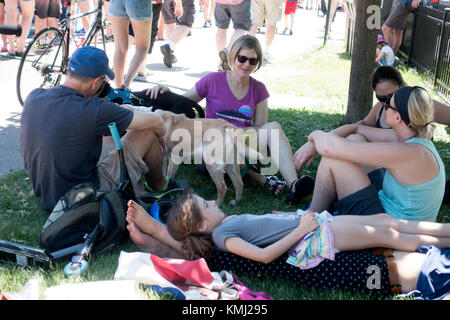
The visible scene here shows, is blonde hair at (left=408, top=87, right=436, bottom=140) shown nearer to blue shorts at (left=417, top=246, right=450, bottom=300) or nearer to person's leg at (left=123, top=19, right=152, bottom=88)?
blue shorts at (left=417, top=246, right=450, bottom=300)

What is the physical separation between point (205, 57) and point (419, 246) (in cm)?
896

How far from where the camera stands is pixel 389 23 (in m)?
11.3

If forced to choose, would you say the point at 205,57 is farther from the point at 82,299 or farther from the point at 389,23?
the point at 82,299

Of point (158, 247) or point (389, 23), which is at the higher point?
point (389, 23)

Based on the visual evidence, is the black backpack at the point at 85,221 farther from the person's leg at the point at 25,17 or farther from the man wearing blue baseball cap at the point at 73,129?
the person's leg at the point at 25,17

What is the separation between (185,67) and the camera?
10320 mm

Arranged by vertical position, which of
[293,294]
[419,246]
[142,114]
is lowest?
[293,294]

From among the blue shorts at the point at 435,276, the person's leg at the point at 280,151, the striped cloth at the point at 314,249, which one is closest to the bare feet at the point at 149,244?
the striped cloth at the point at 314,249

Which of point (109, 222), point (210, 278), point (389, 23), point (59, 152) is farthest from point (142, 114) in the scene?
point (389, 23)

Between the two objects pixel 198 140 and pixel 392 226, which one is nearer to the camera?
pixel 392 226

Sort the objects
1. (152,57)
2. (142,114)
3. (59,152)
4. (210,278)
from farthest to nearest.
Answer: (152,57), (142,114), (59,152), (210,278)

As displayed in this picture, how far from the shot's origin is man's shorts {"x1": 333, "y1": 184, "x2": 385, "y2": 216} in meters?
3.48

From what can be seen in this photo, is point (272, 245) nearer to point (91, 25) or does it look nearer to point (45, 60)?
point (45, 60)

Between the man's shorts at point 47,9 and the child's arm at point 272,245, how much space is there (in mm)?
9112
